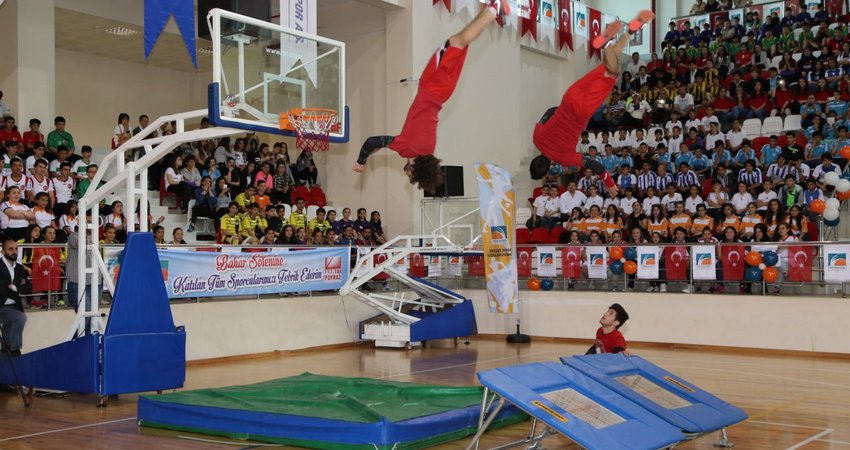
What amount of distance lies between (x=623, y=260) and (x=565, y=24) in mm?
9197

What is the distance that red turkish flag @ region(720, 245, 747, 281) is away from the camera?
1346cm

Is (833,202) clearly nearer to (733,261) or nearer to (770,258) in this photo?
(770,258)

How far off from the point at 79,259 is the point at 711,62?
16.8m

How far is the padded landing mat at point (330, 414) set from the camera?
255 inches

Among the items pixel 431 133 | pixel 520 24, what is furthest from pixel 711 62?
pixel 431 133

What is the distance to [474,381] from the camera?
1038 centimetres

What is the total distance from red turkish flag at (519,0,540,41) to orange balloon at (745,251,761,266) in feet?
29.8

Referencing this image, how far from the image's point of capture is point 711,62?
70.2ft

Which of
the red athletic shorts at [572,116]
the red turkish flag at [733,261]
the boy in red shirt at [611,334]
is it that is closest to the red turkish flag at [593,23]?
the red turkish flag at [733,261]

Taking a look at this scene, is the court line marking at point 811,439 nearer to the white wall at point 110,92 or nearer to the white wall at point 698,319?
the white wall at point 698,319

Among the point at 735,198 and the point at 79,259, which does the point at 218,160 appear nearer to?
the point at 79,259

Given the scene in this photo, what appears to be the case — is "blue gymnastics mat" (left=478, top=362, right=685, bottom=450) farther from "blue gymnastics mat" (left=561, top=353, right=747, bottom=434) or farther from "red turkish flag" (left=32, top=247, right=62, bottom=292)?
"red turkish flag" (left=32, top=247, right=62, bottom=292)

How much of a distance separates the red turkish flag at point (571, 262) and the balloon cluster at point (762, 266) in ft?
A: 9.24

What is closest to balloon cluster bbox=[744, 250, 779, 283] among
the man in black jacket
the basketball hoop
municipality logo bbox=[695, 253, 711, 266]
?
municipality logo bbox=[695, 253, 711, 266]
